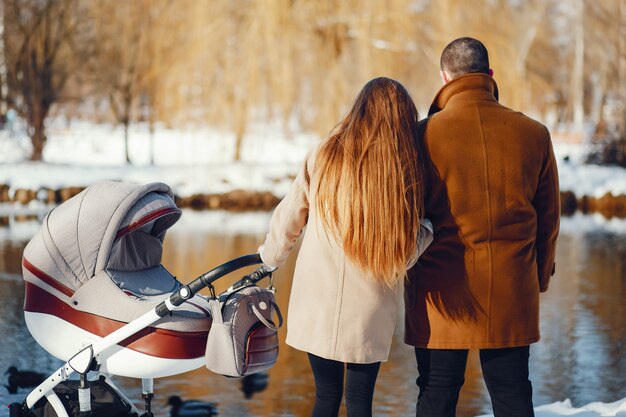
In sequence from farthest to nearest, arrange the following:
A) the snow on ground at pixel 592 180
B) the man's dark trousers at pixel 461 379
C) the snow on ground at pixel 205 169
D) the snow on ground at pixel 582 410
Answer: the snow on ground at pixel 592 180 < the snow on ground at pixel 205 169 < the snow on ground at pixel 582 410 < the man's dark trousers at pixel 461 379

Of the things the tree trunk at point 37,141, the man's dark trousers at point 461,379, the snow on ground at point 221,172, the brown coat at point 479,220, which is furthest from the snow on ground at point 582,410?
the tree trunk at point 37,141

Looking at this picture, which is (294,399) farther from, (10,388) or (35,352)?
(35,352)

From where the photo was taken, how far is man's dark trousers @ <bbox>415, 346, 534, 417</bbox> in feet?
12.2

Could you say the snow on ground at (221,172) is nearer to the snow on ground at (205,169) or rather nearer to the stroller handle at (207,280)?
the snow on ground at (205,169)

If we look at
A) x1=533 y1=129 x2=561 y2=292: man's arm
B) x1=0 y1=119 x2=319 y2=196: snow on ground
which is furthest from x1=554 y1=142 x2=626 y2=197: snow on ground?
x1=533 y1=129 x2=561 y2=292: man's arm

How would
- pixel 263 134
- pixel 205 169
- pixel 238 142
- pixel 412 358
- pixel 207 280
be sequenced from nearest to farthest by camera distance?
pixel 207 280 → pixel 412 358 → pixel 263 134 → pixel 238 142 → pixel 205 169

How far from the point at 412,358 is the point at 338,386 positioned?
4049 mm

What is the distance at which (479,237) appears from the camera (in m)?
3.62

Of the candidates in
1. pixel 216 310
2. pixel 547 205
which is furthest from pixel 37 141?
pixel 547 205

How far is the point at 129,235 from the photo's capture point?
477cm

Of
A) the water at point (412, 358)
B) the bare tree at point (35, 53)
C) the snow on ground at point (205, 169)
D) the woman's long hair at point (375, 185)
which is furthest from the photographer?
the bare tree at point (35, 53)

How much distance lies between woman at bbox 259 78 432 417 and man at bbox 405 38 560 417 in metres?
0.11

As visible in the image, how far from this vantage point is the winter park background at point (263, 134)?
7043 millimetres

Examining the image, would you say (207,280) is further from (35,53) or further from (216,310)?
(35,53)
